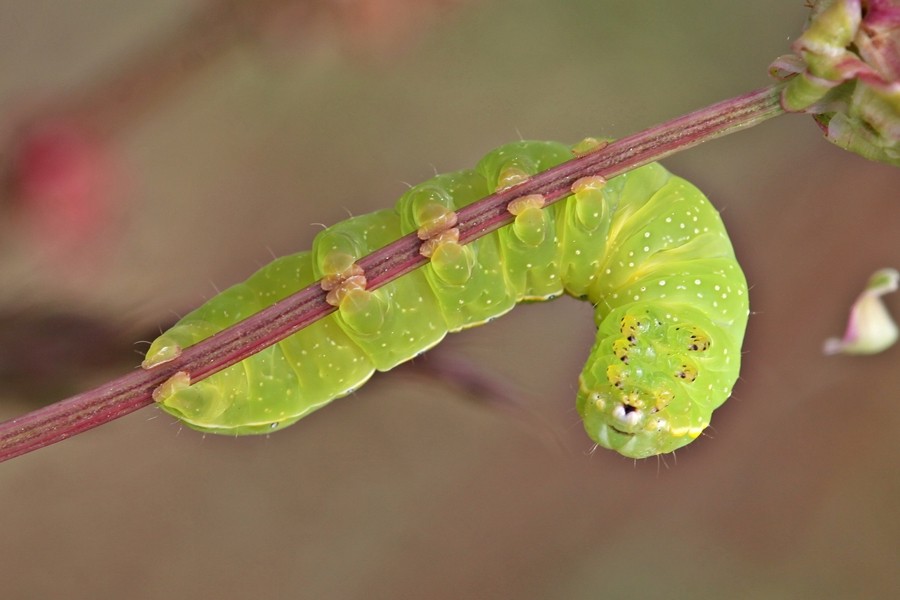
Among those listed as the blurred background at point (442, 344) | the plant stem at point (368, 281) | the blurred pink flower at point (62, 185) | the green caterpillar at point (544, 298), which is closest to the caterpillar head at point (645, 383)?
the green caterpillar at point (544, 298)

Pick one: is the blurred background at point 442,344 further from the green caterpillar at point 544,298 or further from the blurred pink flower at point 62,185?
the green caterpillar at point 544,298

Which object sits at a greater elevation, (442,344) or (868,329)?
(868,329)

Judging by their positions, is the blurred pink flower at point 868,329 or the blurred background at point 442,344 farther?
the blurred background at point 442,344

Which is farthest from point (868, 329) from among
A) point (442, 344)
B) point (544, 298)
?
point (442, 344)

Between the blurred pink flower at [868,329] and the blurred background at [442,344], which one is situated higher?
the blurred pink flower at [868,329]

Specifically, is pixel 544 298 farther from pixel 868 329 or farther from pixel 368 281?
pixel 868 329

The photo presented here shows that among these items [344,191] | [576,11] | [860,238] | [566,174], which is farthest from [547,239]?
[860,238]

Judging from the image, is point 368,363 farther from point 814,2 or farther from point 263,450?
point 263,450
